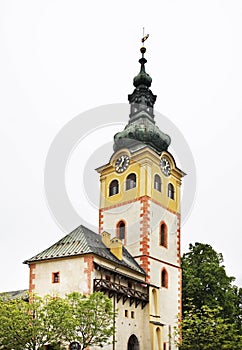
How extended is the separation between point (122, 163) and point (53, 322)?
19985 millimetres

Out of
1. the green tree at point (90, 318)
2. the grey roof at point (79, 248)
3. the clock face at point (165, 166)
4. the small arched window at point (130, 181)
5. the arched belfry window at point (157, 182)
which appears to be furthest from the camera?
the clock face at point (165, 166)

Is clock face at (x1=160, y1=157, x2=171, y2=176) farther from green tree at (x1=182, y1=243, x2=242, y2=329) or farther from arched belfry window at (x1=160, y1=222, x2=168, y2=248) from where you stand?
green tree at (x1=182, y1=243, x2=242, y2=329)

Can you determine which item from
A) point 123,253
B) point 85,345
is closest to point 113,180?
point 123,253

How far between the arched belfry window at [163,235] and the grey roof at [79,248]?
16.7 ft

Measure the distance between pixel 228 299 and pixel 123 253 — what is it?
14132mm

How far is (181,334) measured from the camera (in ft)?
134

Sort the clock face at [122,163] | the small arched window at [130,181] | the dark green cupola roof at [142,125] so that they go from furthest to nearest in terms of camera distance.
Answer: the dark green cupola roof at [142,125]
the clock face at [122,163]
the small arched window at [130,181]

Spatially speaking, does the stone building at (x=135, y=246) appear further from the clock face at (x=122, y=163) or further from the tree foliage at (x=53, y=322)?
the tree foliage at (x=53, y=322)

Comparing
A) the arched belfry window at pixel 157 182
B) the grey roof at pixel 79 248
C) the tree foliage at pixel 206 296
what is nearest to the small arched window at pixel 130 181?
the arched belfry window at pixel 157 182

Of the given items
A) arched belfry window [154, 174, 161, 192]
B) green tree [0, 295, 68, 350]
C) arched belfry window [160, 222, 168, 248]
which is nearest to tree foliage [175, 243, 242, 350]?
arched belfry window [160, 222, 168, 248]

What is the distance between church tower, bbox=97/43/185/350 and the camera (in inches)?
1615

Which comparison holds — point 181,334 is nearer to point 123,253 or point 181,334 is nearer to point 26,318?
point 123,253

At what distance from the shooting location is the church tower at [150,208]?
→ 4103cm

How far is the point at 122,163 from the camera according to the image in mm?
45625
